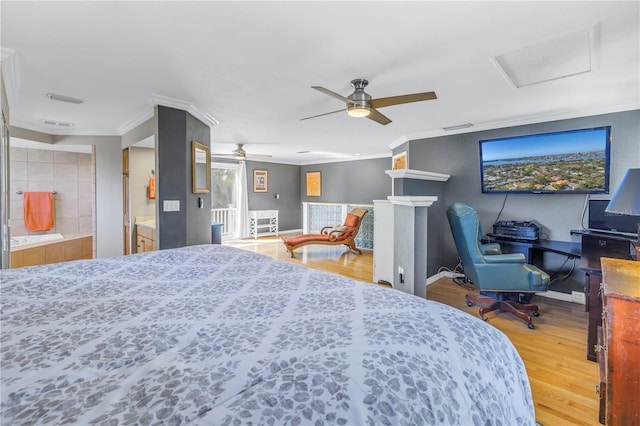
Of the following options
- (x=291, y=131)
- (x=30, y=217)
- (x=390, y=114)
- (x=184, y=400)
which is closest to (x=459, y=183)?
(x=390, y=114)

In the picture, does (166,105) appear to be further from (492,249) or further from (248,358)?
(492,249)

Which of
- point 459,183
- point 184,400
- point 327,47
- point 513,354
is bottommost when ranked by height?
point 513,354

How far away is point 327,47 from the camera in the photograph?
6.34ft

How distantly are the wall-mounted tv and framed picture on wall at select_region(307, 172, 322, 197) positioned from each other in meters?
5.18

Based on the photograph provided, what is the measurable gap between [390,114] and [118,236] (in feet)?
14.1

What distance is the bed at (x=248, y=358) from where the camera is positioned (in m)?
0.60

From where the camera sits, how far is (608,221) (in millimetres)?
2982

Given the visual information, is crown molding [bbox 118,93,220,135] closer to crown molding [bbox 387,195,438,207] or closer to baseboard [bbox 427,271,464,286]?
crown molding [bbox 387,195,438,207]

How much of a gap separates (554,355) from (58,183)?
7.16 meters

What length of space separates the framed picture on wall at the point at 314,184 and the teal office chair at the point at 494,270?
233 inches

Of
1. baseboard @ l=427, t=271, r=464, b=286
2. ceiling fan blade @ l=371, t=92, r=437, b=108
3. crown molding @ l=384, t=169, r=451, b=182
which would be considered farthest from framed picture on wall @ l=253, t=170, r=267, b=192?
ceiling fan blade @ l=371, t=92, r=437, b=108

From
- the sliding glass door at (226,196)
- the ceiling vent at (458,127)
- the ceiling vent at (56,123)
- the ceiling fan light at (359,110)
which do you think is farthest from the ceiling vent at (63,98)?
the ceiling vent at (458,127)

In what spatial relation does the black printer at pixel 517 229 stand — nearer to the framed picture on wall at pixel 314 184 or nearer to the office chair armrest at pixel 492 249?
the office chair armrest at pixel 492 249

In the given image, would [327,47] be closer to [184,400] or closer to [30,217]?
[184,400]
